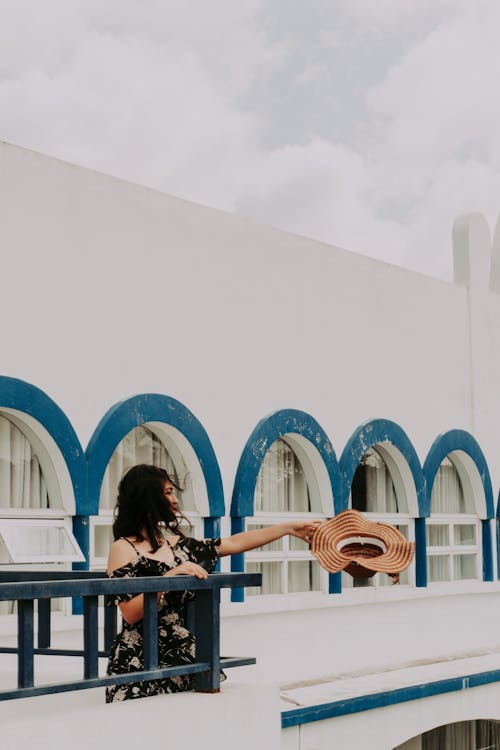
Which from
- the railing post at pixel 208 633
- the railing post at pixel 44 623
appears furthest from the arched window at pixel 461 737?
the railing post at pixel 208 633

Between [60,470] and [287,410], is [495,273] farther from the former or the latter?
[60,470]

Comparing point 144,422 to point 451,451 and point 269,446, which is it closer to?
point 269,446

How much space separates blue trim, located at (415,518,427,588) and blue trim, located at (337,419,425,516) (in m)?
0.17

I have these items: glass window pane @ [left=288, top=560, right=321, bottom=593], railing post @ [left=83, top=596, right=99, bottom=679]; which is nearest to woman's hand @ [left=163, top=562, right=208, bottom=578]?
railing post @ [left=83, top=596, right=99, bottom=679]

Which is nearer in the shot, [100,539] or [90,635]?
[90,635]

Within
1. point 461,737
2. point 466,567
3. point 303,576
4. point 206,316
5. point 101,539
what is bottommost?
point 461,737

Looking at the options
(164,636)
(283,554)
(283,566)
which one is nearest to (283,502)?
(283,554)

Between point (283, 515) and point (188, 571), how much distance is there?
5.74 meters

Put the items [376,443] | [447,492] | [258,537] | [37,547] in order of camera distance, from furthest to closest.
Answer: [447,492] → [376,443] → [37,547] → [258,537]

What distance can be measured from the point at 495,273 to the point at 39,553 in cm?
804

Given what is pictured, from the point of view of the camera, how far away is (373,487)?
1178 cm

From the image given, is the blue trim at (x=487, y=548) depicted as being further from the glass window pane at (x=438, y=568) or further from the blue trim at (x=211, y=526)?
the blue trim at (x=211, y=526)

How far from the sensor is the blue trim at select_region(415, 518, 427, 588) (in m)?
12.0

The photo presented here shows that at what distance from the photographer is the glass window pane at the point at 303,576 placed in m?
10.6
